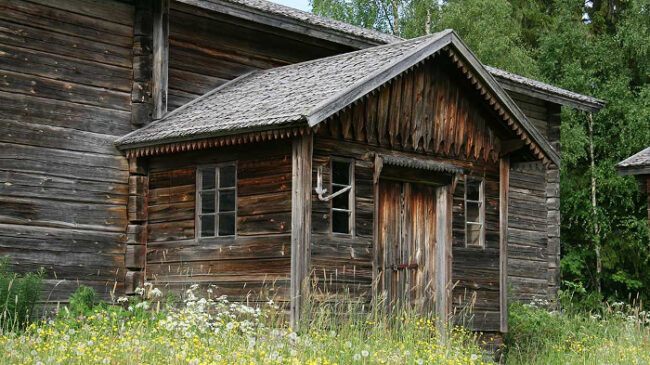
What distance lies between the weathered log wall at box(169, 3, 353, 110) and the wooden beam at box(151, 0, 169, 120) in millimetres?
306

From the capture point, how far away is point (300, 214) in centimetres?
1177

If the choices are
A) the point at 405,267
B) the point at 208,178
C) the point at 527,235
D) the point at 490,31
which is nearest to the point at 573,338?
the point at 405,267

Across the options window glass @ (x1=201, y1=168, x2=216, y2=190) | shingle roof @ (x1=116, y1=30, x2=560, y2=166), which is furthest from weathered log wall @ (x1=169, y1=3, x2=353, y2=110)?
window glass @ (x1=201, y1=168, x2=216, y2=190)

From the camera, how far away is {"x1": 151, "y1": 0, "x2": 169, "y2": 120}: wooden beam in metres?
14.0

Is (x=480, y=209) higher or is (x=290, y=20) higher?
(x=290, y=20)

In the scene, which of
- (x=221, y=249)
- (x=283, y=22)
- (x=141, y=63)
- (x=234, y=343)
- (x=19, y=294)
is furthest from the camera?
(x=283, y=22)

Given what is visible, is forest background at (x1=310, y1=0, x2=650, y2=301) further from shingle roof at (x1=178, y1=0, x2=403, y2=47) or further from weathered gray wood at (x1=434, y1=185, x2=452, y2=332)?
weathered gray wood at (x1=434, y1=185, x2=452, y2=332)

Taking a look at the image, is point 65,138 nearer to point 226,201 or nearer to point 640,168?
point 226,201

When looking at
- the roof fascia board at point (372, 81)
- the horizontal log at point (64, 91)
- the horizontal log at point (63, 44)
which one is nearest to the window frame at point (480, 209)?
the roof fascia board at point (372, 81)

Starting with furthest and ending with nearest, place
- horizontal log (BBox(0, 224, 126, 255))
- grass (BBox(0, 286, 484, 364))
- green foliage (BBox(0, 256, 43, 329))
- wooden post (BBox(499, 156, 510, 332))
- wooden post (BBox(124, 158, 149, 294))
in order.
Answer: wooden post (BBox(499, 156, 510, 332)), wooden post (BBox(124, 158, 149, 294)), horizontal log (BBox(0, 224, 126, 255)), green foliage (BBox(0, 256, 43, 329)), grass (BBox(0, 286, 484, 364))

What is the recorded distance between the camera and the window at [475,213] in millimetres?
14516

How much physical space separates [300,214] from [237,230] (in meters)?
1.20

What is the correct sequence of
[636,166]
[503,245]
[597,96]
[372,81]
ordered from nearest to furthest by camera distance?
1. [372,81]
2. [503,245]
3. [636,166]
4. [597,96]

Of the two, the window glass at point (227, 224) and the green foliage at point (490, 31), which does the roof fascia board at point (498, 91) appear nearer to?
the window glass at point (227, 224)
